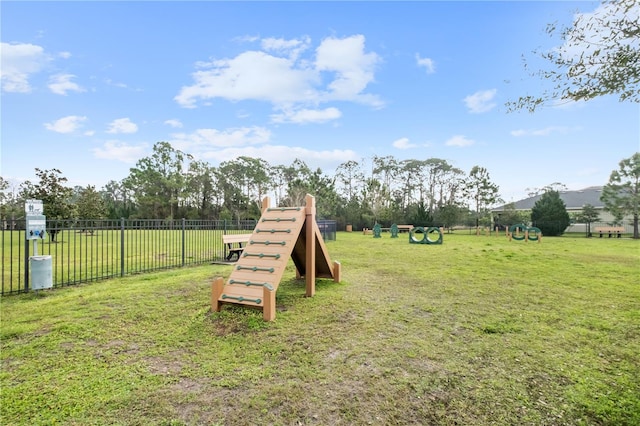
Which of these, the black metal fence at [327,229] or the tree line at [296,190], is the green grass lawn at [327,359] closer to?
the black metal fence at [327,229]

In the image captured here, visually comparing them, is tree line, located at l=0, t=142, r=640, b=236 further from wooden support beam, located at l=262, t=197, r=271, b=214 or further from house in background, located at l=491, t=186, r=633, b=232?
wooden support beam, located at l=262, t=197, r=271, b=214

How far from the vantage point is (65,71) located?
9.89 metres

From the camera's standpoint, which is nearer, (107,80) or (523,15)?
(523,15)

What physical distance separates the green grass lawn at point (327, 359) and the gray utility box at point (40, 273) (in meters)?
0.24

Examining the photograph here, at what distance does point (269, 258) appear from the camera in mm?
4727

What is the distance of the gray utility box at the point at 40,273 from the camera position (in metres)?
5.73

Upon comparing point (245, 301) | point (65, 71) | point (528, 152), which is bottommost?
point (245, 301)

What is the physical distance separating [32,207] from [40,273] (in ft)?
4.20

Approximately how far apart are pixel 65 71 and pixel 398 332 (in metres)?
12.7

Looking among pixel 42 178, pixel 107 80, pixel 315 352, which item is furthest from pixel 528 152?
pixel 42 178

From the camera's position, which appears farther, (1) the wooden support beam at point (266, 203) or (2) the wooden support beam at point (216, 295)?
(1) the wooden support beam at point (266, 203)

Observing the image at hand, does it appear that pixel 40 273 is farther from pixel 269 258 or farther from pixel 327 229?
pixel 327 229

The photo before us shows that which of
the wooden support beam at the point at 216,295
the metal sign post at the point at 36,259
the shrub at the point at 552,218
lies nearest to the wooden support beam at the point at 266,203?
the wooden support beam at the point at 216,295

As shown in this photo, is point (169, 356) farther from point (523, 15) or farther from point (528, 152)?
point (528, 152)
